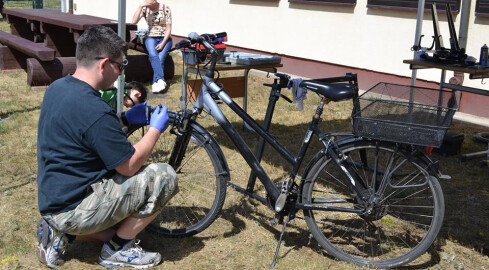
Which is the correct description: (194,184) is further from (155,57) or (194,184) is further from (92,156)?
(155,57)

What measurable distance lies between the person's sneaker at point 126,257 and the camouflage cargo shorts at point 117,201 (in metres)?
0.23

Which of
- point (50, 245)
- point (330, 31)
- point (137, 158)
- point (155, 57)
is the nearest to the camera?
point (137, 158)

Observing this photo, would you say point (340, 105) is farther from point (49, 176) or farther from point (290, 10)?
point (49, 176)

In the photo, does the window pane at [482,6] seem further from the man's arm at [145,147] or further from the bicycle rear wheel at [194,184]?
the man's arm at [145,147]

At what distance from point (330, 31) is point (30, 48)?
4.43 m

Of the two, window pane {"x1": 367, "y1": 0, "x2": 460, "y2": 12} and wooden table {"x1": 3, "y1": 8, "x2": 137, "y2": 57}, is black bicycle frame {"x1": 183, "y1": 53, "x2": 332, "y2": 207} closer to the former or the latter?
window pane {"x1": 367, "y1": 0, "x2": 460, "y2": 12}

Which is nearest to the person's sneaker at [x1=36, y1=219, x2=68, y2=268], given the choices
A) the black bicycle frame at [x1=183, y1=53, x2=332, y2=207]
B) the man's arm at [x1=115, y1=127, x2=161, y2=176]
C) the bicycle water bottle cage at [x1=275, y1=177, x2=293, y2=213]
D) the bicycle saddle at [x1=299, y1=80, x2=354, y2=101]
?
the man's arm at [x1=115, y1=127, x2=161, y2=176]

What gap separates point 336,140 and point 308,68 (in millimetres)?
6496

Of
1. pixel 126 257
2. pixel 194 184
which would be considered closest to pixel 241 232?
pixel 194 184

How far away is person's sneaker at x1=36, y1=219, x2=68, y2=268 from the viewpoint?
3.48 m

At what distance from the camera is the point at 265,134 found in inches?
149

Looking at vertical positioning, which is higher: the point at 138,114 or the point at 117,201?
the point at 138,114

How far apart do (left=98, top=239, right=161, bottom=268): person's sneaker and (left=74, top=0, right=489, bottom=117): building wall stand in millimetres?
5430

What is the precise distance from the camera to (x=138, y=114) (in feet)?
12.3
